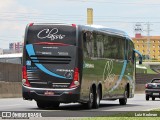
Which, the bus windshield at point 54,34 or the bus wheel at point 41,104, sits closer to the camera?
the bus windshield at point 54,34

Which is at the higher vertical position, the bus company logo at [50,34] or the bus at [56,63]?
the bus company logo at [50,34]

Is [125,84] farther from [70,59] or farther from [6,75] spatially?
[6,75]

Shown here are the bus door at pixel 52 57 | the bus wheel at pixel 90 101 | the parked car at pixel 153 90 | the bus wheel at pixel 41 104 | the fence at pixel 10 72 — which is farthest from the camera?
the parked car at pixel 153 90

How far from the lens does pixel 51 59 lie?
22.5 meters

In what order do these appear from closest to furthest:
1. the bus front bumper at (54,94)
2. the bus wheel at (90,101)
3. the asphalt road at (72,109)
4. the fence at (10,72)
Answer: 1. the asphalt road at (72,109)
2. the bus front bumper at (54,94)
3. the bus wheel at (90,101)
4. the fence at (10,72)

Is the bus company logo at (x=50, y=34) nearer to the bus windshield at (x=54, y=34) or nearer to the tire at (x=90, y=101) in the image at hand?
the bus windshield at (x=54, y=34)

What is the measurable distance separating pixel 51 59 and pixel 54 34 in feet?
3.09

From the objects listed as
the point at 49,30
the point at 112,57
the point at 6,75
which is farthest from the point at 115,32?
the point at 6,75

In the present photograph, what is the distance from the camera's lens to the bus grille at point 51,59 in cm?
2245

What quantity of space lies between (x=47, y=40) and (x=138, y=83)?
156ft

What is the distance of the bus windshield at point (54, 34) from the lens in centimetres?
2248

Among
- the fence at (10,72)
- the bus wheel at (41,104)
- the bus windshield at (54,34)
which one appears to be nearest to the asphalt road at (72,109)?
the bus wheel at (41,104)

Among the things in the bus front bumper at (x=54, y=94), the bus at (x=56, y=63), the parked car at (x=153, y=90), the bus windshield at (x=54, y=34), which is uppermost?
the bus windshield at (x=54, y=34)

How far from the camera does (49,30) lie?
22.6 metres
